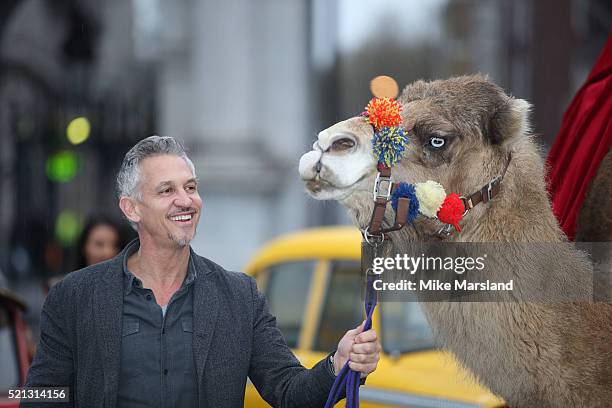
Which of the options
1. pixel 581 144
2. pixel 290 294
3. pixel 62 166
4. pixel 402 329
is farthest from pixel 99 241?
pixel 62 166

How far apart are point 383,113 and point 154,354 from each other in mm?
1011

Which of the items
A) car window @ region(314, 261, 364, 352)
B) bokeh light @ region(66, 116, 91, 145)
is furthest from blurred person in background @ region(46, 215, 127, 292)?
bokeh light @ region(66, 116, 91, 145)

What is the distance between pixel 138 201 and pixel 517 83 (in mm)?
9086

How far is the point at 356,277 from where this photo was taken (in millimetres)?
5008

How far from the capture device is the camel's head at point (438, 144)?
100 inches

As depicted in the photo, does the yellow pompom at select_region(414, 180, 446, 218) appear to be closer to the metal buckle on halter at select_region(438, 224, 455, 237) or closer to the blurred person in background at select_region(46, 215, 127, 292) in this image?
the metal buckle on halter at select_region(438, 224, 455, 237)

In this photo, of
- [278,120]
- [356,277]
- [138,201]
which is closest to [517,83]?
[278,120]

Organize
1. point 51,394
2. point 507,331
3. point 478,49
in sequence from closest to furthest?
point 507,331, point 51,394, point 478,49

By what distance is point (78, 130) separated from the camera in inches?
511

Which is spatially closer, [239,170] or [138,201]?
[138,201]

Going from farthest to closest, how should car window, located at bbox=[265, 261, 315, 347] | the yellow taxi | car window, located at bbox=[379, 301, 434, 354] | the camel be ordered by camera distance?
car window, located at bbox=[265, 261, 315, 347]
car window, located at bbox=[379, 301, 434, 354]
the yellow taxi
the camel

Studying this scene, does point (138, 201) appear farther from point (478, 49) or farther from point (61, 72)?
point (61, 72)

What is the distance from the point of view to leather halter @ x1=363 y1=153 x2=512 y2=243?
2.57 meters

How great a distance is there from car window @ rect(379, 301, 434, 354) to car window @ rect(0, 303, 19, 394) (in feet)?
6.48
